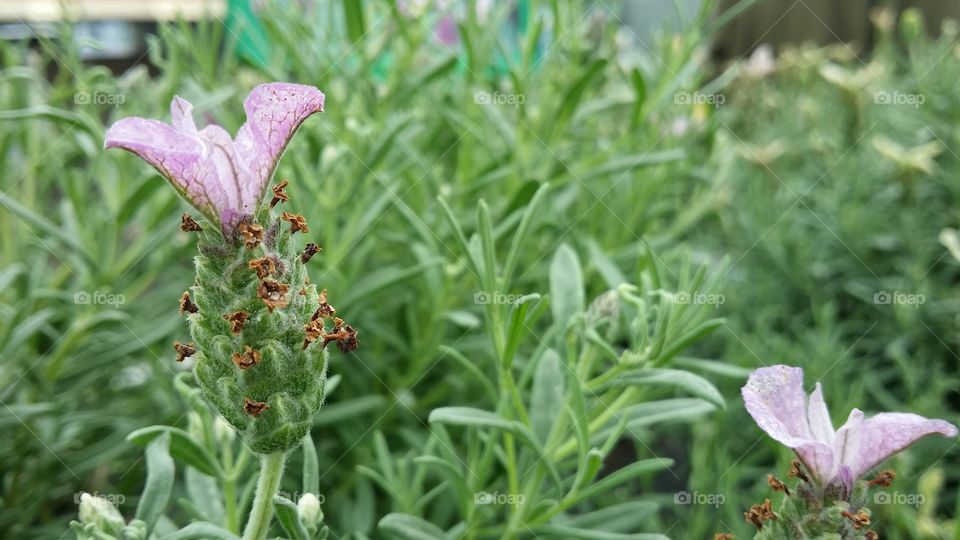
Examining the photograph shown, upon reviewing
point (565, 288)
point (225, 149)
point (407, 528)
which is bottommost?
point (407, 528)

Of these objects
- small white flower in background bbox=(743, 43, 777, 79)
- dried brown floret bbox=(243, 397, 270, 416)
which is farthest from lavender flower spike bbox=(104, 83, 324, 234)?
small white flower in background bbox=(743, 43, 777, 79)

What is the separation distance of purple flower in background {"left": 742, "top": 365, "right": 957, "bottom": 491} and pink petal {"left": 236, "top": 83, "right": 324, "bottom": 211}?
0.32m

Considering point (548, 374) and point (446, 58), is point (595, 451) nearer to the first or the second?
point (548, 374)

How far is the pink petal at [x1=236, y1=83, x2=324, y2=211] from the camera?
20.0 inches

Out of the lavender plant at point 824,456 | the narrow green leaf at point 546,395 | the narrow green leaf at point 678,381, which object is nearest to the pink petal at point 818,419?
the lavender plant at point 824,456

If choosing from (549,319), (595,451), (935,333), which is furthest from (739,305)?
(595,451)

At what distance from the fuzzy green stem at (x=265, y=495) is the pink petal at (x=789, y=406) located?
30 cm

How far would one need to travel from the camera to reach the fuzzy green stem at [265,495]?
56 centimetres

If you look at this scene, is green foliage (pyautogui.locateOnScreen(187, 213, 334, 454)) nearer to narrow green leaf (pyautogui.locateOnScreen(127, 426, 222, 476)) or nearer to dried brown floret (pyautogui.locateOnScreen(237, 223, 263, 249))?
dried brown floret (pyautogui.locateOnScreen(237, 223, 263, 249))

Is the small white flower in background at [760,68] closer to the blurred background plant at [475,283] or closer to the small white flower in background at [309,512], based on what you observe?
the blurred background plant at [475,283]

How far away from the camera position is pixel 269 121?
0.51 m

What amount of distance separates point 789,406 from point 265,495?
34cm

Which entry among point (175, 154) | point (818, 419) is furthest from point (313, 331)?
point (818, 419)

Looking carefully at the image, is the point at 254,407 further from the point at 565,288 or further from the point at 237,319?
the point at 565,288
